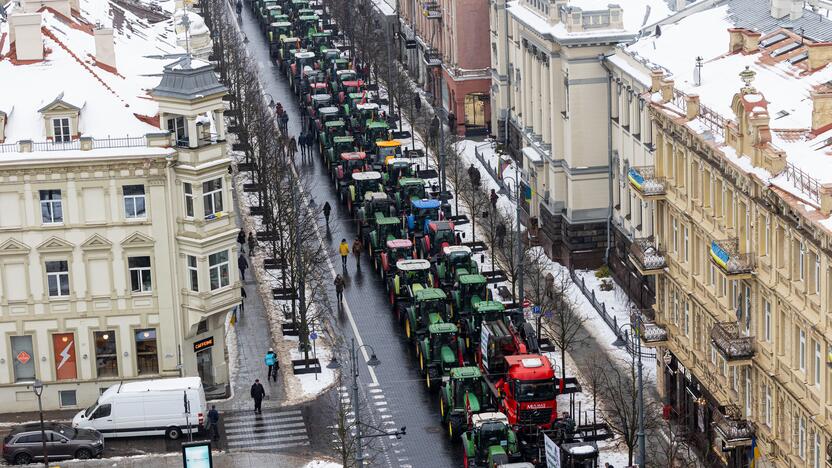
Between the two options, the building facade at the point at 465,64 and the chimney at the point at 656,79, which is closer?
the chimney at the point at 656,79

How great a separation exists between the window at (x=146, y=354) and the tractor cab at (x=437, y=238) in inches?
881

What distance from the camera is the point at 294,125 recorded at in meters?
152

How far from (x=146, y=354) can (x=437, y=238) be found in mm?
23768

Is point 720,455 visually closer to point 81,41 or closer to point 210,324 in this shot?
point 210,324

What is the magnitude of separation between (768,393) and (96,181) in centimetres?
3465

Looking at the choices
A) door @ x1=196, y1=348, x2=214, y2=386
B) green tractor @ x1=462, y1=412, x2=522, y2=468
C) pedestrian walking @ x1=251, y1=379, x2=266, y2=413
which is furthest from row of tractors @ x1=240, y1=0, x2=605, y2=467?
door @ x1=196, y1=348, x2=214, y2=386

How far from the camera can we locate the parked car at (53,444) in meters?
83.2

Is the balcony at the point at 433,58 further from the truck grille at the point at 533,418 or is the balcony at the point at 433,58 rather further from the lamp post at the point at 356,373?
the truck grille at the point at 533,418

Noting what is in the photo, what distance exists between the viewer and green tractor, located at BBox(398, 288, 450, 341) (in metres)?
95.6

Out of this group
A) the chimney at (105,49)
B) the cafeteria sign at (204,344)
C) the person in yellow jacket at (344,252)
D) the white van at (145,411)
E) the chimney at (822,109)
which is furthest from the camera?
the person in yellow jacket at (344,252)

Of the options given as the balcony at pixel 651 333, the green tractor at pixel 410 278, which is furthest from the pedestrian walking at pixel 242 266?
the balcony at pixel 651 333

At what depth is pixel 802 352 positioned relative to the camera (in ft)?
229

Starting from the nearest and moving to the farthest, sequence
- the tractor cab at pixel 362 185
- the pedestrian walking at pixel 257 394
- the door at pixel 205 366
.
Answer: the pedestrian walking at pixel 257 394 → the door at pixel 205 366 → the tractor cab at pixel 362 185

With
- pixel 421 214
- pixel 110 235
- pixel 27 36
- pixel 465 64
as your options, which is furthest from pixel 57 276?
pixel 465 64
